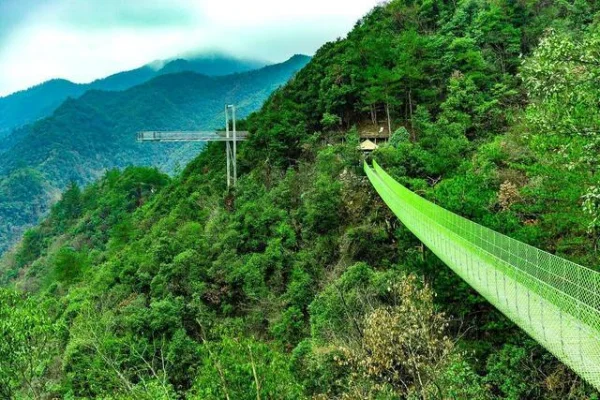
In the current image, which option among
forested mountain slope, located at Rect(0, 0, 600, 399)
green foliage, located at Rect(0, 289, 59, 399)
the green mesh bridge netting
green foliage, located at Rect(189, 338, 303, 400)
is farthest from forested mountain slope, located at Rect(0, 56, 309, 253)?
the green mesh bridge netting

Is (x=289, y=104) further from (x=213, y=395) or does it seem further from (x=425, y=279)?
(x=213, y=395)

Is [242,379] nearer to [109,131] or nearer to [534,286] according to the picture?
[534,286]

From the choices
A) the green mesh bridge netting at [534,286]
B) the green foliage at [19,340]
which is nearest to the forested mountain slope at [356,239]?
the green foliage at [19,340]

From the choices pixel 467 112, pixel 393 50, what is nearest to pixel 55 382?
pixel 467 112

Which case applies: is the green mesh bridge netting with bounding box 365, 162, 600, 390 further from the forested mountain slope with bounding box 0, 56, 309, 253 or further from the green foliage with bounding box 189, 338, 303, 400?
the forested mountain slope with bounding box 0, 56, 309, 253

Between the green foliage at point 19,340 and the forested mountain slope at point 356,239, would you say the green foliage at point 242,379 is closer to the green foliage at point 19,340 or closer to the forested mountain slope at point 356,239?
the forested mountain slope at point 356,239

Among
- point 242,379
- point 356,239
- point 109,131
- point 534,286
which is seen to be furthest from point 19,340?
point 109,131
